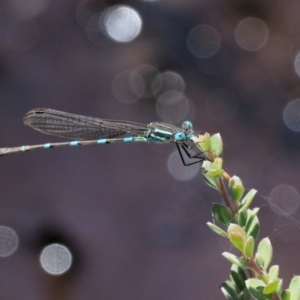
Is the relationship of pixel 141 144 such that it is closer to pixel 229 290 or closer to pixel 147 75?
pixel 147 75

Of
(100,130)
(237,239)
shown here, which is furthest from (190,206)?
(237,239)

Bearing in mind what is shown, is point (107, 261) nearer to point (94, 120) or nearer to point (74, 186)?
point (74, 186)

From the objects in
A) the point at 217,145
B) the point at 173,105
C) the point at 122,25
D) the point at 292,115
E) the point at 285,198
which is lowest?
the point at 217,145

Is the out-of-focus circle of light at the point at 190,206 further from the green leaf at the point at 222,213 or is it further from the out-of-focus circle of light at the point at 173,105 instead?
the green leaf at the point at 222,213

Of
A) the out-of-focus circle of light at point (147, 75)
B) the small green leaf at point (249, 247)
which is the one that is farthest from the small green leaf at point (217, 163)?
the out-of-focus circle of light at point (147, 75)

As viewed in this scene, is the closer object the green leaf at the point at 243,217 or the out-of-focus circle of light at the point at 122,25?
the green leaf at the point at 243,217

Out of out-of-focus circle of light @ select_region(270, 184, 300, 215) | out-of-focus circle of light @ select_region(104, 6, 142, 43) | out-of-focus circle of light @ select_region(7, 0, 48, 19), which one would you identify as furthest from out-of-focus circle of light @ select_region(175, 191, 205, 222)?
out-of-focus circle of light @ select_region(7, 0, 48, 19)

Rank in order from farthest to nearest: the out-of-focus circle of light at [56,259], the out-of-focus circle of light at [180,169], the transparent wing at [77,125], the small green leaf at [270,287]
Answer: the out-of-focus circle of light at [180,169] → the out-of-focus circle of light at [56,259] → the transparent wing at [77,125] → the small green leaf at [270,287]
